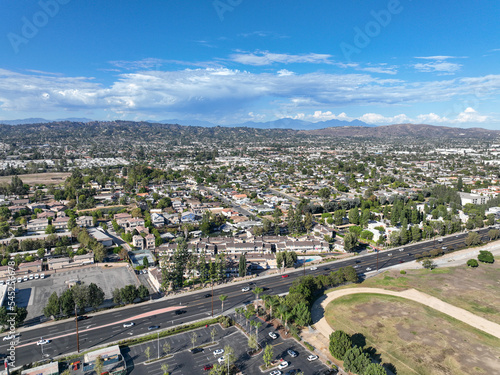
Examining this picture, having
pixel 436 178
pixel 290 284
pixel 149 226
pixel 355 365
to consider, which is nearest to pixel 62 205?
pixel 149 226

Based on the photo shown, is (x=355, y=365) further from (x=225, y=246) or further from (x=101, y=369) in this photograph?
(x=225, y=246)

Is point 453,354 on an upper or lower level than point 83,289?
lower

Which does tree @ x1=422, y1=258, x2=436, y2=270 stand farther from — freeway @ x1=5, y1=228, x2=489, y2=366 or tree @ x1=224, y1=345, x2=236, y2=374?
tree @ x1=224, y1=345, x2=236, y2=374

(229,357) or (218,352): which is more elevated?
(229,357)

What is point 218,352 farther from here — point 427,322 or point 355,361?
point 427,322

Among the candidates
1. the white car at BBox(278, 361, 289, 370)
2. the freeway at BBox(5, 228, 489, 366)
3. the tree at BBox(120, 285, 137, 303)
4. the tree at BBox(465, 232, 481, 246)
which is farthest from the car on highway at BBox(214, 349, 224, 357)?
the tree at BBox(465, 232, 481, 246)

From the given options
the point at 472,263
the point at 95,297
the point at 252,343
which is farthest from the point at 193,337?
the point at 472,263

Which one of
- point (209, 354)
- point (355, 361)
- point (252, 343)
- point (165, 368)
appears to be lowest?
point (209, 354)
